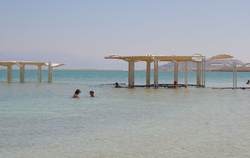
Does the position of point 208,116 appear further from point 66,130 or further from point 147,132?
point 66,130

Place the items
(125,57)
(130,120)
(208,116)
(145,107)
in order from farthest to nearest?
(125,57) < (145,107) < (208,116) < (130,120)

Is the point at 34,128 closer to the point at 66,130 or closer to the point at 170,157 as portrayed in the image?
the point at 66,130

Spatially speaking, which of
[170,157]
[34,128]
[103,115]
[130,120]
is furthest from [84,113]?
[170,157]

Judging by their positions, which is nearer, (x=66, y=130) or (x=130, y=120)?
(x=66, y=130)

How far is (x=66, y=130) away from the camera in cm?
1184

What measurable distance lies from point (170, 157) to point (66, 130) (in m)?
4.09

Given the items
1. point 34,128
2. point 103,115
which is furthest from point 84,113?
point 34,128

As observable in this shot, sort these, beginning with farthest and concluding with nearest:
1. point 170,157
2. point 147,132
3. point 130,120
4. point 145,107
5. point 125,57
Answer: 1. point 125,57
2. point 145,107
3. point 130,120
4. point 147,132
5. point 170,157

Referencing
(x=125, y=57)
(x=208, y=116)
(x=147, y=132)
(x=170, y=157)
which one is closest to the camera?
(x=170, y=157)

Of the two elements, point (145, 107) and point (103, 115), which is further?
point (145, 107)

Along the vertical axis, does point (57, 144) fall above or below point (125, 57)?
below

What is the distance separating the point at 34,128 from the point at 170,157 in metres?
4.91

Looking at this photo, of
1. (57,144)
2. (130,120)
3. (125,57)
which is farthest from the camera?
(125,57)

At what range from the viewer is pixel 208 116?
1542cm
